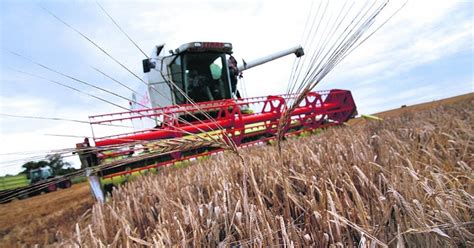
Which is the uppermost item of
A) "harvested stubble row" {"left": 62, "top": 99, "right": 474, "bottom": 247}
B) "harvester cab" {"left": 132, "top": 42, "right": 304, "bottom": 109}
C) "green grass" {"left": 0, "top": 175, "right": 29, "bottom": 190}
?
"harvester cab" {"left": 132, "top": 42, "right": 304, "bottom": 109}

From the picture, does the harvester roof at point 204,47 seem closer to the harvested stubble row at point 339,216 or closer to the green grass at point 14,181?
the harvested stubble row at point 339,216

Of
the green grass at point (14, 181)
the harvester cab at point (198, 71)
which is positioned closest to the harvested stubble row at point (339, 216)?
the harvester cab at point (198, 71)

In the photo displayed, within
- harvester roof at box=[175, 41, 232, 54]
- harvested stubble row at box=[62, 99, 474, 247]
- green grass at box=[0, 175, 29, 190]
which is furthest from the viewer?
green grass at box=[0, 175, 29, 190]

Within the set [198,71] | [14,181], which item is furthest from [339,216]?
[14,181]

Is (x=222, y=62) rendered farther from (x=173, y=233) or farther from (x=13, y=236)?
(x=173, y=233)

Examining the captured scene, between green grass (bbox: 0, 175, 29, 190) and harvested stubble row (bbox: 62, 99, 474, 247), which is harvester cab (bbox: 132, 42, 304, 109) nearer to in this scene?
harvested stubble row (bbox: 62, 99, 474, 247)

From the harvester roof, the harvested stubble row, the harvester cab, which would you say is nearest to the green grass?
the harvester cab

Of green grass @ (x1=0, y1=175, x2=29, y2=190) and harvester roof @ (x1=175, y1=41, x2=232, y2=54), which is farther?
green grass @ (x1=0, y1=175, x2=29, y2=190)

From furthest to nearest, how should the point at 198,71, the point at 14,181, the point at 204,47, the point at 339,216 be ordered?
1. the point at 14,181
2. the point at 198,71
3. the point at 204,47
4. the point at 339,216

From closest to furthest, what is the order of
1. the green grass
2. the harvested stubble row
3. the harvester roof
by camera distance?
the harvested stubble row
the harvester roof
the green grass

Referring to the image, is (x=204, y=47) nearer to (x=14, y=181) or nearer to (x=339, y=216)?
(x=339, y=216)

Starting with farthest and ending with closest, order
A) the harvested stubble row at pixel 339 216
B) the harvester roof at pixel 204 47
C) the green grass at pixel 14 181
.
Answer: the green grass at pixel 14 181 < the harvester roof at pixel 204 47 < the harvested stubble row at pixel 339 216

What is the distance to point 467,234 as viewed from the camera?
1.81ft

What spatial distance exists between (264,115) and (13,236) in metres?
3.36
